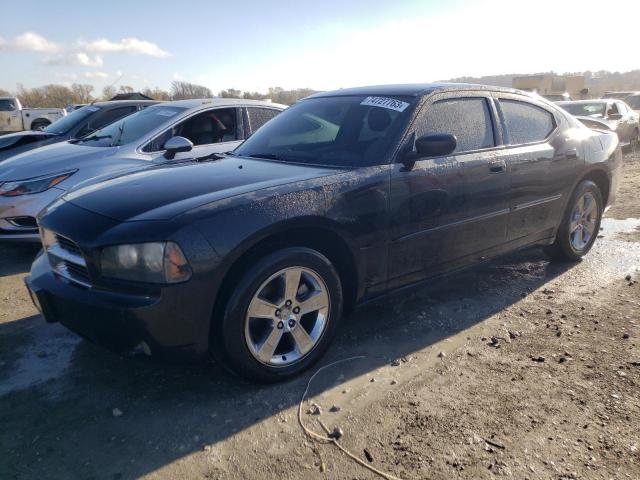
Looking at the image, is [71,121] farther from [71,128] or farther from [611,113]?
[611,113]

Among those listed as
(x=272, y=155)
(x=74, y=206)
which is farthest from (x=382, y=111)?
(x=74, y=206)

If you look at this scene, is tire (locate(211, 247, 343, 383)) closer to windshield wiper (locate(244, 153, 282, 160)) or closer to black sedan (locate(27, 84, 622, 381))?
black sedan (locate(27, 84, 622, 381))

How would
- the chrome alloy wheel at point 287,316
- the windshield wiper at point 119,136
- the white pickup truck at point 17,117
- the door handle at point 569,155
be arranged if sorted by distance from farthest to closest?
1. the white pickup truck at point 17,117
2. the windshield wiper at point 119,136
3. the door handle at point 569,155
4. the chrome alloy wheel at point 287,316

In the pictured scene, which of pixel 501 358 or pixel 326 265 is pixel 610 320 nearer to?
pixel 501 358

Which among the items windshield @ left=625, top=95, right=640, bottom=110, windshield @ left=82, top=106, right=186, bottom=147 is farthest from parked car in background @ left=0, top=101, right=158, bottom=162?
windshield @ left=625, top=95, right=640, bottom=110

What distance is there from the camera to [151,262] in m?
2.34

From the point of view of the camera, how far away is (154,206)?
8.43ft

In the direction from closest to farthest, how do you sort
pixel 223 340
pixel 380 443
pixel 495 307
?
pixel 380 443, pixel 223 340, pixel 495 307

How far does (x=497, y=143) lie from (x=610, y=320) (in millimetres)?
1542

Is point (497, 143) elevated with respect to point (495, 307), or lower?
elevated

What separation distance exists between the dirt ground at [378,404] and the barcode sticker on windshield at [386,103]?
1276 mm

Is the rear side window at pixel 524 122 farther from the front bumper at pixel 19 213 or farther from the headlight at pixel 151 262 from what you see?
the front bumper at pixel 19 213

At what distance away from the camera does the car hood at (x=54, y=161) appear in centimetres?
506

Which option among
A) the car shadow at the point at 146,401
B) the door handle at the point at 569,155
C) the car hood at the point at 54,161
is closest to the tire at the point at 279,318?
the car shadow at the point at 146,401
